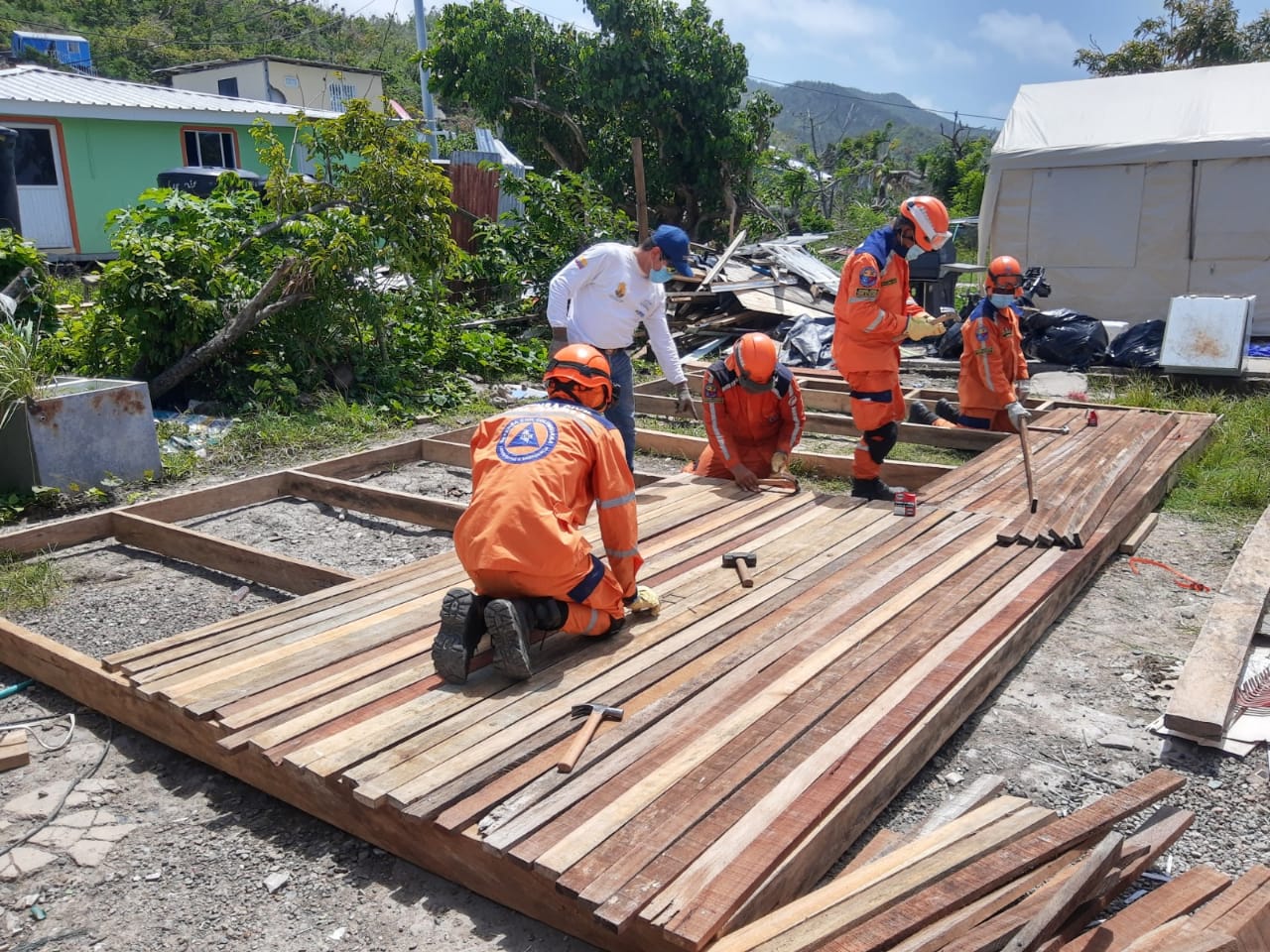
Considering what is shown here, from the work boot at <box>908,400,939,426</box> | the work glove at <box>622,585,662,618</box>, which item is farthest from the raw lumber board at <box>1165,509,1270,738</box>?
the work boot at <box>908,400,939,426</box>

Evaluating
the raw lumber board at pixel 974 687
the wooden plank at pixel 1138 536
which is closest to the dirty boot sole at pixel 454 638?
the raw lumber board at pixel 974 687

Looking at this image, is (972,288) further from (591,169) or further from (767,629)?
(767,629)

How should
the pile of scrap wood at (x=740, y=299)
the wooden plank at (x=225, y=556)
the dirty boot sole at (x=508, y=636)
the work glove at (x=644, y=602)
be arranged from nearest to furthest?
the dirty boot sole at (x=508, y=636)
the work glove at (x=644, y=602)
the wooden plank at (x=225, y=556)
the pile of scrap wood at (x=740, y=299)

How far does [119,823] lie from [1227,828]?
3.30 m

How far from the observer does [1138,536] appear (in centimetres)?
545

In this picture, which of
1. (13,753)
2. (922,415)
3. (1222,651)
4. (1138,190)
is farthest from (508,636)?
(1138,190)

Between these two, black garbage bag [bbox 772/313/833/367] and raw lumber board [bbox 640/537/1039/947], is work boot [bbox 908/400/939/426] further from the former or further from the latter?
raw lumber board [bbox 640/537/1039/947]

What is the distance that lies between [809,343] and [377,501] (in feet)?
21.7

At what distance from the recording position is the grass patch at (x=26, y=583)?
4918 mm

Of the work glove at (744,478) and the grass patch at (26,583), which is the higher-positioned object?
the work glove at (744,478)

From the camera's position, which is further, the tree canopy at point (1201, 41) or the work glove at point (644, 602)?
the tree canopy at point (1201, 41)

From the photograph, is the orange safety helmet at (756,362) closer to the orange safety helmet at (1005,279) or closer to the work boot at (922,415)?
the orange safety helmet at (1005,279)

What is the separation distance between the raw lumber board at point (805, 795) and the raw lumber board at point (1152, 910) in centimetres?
68

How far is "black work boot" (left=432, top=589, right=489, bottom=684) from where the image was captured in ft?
10.8
